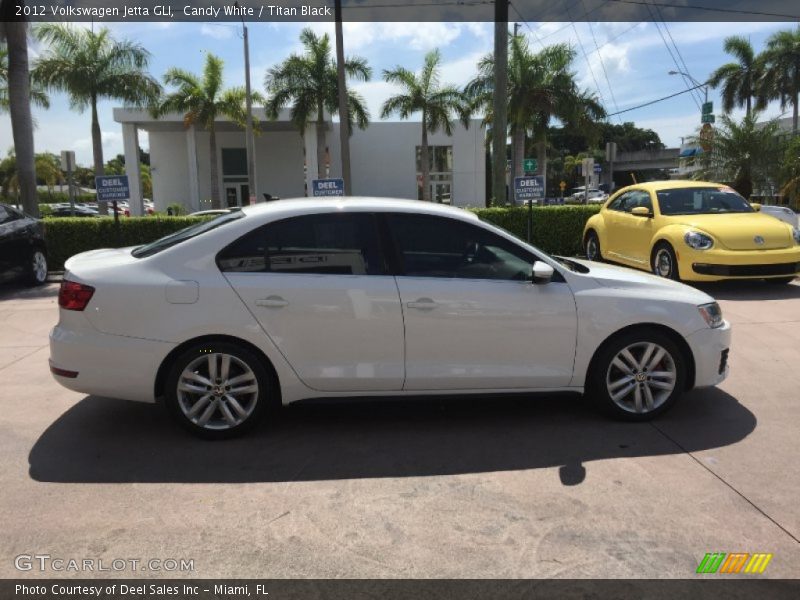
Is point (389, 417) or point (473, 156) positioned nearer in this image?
point (389, 417)

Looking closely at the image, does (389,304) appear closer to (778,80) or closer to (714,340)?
(714,340)

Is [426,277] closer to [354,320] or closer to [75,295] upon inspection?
[354,320]

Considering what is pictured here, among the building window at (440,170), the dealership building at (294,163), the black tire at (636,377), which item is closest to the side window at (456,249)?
the black tire at (636,377)

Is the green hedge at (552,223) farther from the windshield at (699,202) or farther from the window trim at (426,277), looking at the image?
the window trim at (426,277)

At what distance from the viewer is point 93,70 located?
25.1 m

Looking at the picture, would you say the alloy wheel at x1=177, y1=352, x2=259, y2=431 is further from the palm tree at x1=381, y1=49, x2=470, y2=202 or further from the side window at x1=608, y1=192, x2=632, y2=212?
the palm tree at x1=381, y1=49, x2=470, y2=202

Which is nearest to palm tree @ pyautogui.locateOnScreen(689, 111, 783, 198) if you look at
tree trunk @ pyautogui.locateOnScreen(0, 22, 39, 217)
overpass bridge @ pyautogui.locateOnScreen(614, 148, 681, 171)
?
tree trunk @ pyautogui.locateOnScreen(0, 22, 39, 217)

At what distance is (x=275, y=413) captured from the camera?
471 centimetres

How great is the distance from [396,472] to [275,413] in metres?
1.31

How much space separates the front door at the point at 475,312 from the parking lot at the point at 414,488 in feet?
1.40

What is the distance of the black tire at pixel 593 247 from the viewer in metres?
11.7

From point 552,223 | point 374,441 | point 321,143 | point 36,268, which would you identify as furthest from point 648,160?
point 374,441

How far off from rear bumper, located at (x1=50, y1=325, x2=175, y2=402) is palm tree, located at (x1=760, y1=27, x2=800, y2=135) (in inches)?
1798

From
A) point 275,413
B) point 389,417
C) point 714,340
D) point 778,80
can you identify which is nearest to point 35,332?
point 275,413
